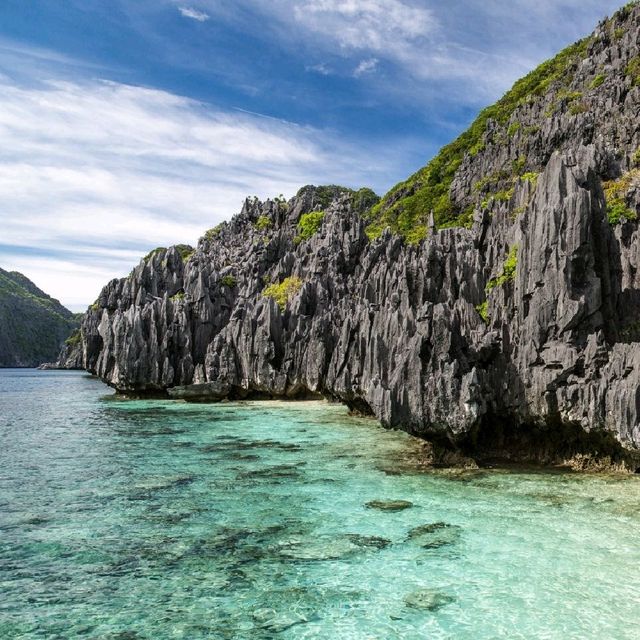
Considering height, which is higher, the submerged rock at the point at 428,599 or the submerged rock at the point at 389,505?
the submerged rock at the point at 389,505

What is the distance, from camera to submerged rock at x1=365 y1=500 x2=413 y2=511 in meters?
17.1

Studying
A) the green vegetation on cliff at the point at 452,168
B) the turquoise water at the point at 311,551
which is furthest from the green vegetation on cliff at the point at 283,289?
A: the turquoise water at the point at 311,551

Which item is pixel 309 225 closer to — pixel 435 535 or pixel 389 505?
pixel 389 505

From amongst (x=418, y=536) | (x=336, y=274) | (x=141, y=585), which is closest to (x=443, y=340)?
(x=418, y=536)

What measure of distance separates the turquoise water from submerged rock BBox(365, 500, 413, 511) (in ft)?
0.98

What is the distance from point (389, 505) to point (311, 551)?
13.8 feet

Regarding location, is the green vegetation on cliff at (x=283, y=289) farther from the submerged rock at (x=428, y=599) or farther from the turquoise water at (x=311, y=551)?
the submerged rock at (x=428, y=599)

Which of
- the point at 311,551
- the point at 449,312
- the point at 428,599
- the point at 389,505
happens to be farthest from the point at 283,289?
the point at 428,599

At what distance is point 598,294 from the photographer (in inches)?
858

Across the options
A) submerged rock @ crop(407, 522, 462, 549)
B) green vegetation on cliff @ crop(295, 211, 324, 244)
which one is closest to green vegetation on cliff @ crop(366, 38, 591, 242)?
green vegetation on cliff @ crop(295, 211, 324, 244)

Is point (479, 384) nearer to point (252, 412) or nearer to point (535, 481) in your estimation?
point (535, 481)

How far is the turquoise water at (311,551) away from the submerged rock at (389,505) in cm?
30

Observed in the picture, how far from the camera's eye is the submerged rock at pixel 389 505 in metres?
17.1

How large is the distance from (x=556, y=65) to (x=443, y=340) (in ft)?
310
